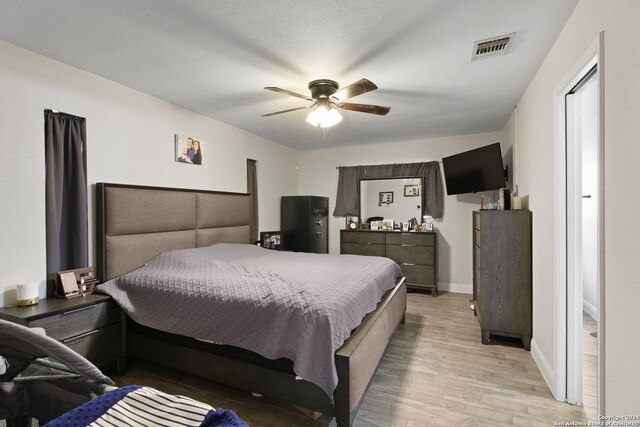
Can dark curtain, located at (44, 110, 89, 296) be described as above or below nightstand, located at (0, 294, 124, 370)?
above

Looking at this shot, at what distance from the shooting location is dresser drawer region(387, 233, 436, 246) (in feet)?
15.8

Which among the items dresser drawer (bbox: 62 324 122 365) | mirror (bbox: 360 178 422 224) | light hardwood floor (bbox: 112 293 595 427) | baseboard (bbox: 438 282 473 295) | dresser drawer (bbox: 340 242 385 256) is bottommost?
light hardwood floor (bbox: 112 293 595 427)

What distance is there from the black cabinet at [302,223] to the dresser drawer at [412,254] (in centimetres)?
133

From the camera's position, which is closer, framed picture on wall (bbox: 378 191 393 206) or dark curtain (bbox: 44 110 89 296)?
dark curtain (bbox: 44 110 89 296)

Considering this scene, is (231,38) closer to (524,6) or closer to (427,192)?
(524,6)

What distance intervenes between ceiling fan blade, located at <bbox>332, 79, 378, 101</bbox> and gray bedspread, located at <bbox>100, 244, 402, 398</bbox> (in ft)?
5.19

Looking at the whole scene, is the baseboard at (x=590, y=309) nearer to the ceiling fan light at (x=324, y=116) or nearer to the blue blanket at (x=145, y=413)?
the ceiling fan light at (x=324, y=116)

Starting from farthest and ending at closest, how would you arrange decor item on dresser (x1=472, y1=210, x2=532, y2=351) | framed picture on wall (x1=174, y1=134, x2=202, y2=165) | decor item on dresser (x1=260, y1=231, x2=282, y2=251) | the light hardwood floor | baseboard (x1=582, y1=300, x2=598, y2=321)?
1. decor item on dresser (x1=260, y1=231, x2=282, y2=251)
2. baseboard (x1=582, y1=300, x2=598, y2=321)
3. framed picture on wall (x1=174, y1=134, x2=202, y2=165)
4. decor item on dresser (x1=472, y1=210, x2=532, y2=351)
5. the light hardwood floor

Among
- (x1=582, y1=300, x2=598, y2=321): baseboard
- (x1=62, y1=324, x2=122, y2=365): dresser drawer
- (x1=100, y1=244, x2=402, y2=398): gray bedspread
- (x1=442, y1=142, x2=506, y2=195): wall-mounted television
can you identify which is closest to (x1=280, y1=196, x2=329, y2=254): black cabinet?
(x1=100, y1=244, x2=402, y2=398): gray bedspread

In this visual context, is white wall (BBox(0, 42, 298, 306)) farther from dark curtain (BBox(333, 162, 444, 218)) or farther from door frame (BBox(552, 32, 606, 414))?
door frame (BBox(552, 32, 606, 414))

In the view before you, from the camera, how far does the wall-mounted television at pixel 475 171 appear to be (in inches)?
149

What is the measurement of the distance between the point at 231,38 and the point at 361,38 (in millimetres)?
942

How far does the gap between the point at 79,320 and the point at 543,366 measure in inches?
146

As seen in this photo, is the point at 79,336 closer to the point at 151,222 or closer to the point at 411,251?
the point at 151,222
